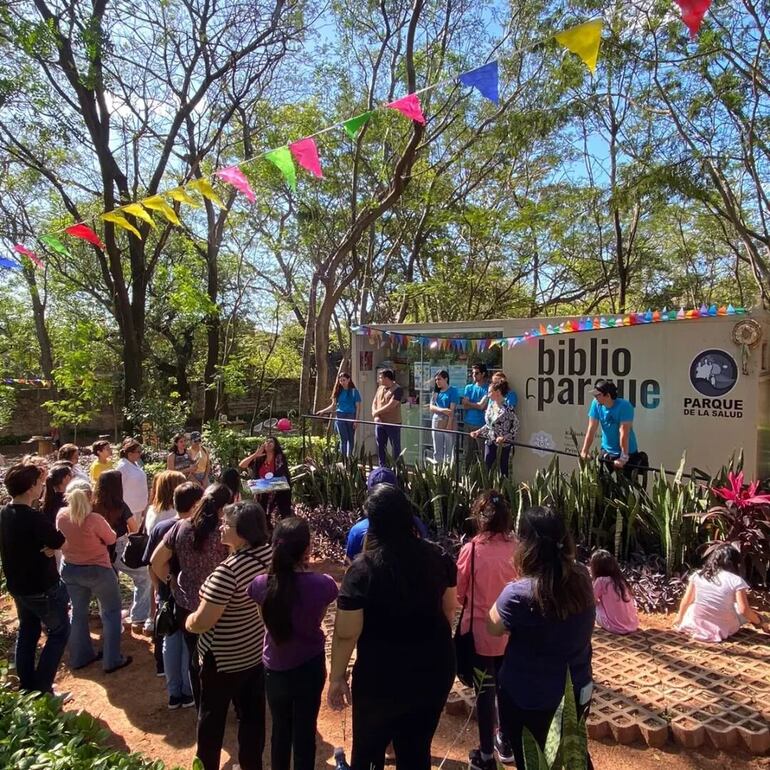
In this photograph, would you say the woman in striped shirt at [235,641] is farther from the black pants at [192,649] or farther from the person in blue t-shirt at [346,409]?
the person in blue t-shirt at [346,409]

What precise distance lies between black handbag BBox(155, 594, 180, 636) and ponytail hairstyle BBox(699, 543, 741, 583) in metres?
3.36

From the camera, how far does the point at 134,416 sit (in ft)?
39.8

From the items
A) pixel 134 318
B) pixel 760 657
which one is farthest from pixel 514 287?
pixel 760 657

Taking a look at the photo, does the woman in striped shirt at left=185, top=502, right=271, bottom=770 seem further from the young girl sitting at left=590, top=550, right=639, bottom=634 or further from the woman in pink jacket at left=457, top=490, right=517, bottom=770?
the young girl sitting at left=590, top=550, right=639, bottom=634

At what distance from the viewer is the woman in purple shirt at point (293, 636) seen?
94.0 inches

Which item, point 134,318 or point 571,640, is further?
point 134,318

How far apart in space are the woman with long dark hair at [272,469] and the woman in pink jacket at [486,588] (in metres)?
3.56

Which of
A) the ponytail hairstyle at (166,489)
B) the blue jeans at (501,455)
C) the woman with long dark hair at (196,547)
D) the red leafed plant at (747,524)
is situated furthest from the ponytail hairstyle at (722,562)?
the ponytail hairstyle at (166,489)

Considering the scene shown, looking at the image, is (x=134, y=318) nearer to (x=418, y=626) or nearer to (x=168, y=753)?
(x=168, y=753)

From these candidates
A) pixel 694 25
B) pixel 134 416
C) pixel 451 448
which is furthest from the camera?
pixel 134 416

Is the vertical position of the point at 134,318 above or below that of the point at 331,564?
above

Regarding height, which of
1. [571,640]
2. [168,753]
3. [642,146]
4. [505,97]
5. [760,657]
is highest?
[505,97]

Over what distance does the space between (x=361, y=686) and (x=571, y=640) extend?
0.79 m

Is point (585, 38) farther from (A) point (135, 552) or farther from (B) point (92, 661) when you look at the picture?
(B) point (92, 661)
